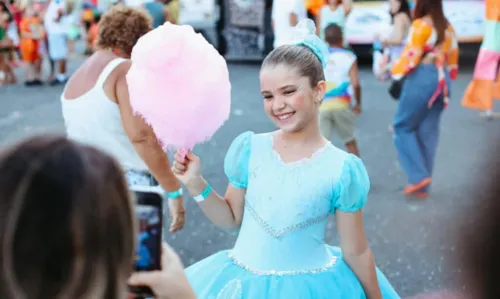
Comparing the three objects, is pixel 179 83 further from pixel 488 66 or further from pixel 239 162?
pixel 488 66

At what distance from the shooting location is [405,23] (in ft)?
19.6

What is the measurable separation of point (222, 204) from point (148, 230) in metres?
1.13

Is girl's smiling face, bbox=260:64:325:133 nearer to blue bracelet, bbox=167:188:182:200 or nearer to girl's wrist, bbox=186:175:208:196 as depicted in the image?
girl's wrist, bbox=186:175:208:196

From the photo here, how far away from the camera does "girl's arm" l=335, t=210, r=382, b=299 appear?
2158 mm

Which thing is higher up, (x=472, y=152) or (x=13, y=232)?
(x=13, y=232)

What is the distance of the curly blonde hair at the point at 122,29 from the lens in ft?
9.70

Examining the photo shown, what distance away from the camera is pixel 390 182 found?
5797 mm

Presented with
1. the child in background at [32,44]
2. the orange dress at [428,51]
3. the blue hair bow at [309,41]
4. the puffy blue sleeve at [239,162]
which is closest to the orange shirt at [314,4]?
the orange dress at [428,51]

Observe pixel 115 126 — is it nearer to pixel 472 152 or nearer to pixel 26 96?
pixel 472 152

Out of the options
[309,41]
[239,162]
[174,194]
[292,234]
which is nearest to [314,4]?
[174,194]

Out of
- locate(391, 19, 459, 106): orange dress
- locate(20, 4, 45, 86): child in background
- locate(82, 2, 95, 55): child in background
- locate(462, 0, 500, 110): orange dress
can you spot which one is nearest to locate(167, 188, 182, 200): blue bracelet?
locate(391, 19, 459, 106): orange dress

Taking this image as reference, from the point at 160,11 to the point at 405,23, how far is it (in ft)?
12.5

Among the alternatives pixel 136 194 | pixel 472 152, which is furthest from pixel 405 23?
pixel 136 194

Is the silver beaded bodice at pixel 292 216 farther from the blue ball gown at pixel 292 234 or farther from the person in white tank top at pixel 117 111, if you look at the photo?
the person in white tank top at pixel 117 111
